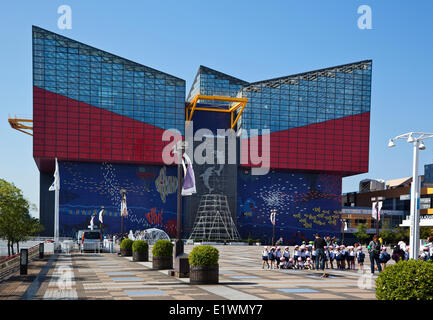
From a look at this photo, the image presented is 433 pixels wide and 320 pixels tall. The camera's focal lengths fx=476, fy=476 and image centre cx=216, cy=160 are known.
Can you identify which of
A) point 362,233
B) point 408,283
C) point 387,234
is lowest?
point 362,233

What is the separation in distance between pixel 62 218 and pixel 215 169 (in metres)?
27.8

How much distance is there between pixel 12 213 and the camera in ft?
111

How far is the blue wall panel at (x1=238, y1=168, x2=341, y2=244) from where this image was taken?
291ft

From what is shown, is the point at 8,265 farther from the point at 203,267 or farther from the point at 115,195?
the point at 115,195

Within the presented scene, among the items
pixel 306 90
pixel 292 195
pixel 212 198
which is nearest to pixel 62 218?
pixel 212 198

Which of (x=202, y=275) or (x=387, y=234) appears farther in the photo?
(x=387, y=234)

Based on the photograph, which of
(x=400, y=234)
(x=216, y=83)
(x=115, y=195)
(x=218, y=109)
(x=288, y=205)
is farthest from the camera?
(x=400, y=234)

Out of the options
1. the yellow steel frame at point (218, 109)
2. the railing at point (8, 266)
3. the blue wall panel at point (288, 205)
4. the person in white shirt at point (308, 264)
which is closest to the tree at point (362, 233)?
the blue wall panel at point (288, 205)

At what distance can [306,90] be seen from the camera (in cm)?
8806

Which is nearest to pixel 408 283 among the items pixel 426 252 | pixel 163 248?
pixel 426 252

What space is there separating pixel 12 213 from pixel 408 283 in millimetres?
31238

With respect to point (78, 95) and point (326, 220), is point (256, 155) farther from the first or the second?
point (78, 95)

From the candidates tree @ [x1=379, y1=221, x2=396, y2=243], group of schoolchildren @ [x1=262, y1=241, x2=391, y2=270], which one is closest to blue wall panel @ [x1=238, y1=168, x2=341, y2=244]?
tree @ [x1=379, y1=221, x2=396, y2=243]

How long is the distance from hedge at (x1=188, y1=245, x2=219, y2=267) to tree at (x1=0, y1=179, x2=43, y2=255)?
65.6 ft
